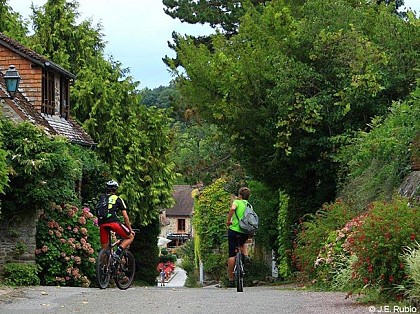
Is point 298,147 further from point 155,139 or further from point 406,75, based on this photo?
point 155,139

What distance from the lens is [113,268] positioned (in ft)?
54.6

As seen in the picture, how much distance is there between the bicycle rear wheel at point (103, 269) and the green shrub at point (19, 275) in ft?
11.0

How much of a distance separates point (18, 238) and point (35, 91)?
8.55 metres

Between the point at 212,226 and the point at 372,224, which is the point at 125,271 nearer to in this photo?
the point at 372,224

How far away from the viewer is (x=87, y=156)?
28016mm

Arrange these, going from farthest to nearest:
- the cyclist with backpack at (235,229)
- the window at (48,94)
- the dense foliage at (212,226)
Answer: the dense foliage at (212,226) < the window at (48,94) < the cyclist with backpack at (235,229)

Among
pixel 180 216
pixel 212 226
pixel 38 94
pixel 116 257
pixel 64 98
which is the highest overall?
pixel 64 98

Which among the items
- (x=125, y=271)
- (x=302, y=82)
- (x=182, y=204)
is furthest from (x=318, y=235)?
(x=182, y=204)

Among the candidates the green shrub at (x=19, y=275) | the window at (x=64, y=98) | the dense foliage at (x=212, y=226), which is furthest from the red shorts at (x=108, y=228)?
the dense foliage at (x=212, y=226)

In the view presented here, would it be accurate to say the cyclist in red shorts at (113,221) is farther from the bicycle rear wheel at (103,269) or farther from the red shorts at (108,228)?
the bicycle rear wheel at (103,269)

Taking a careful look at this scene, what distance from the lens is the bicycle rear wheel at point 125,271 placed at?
16875 millimetres

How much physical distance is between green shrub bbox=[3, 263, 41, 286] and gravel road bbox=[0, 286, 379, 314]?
13.3ft

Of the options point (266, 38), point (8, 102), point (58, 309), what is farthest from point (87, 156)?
point (58, 309)

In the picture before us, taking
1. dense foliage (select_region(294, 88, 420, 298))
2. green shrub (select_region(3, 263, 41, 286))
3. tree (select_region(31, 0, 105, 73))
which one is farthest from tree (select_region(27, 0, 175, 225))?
green shrub (select_region(3, 263, 41, 286))
